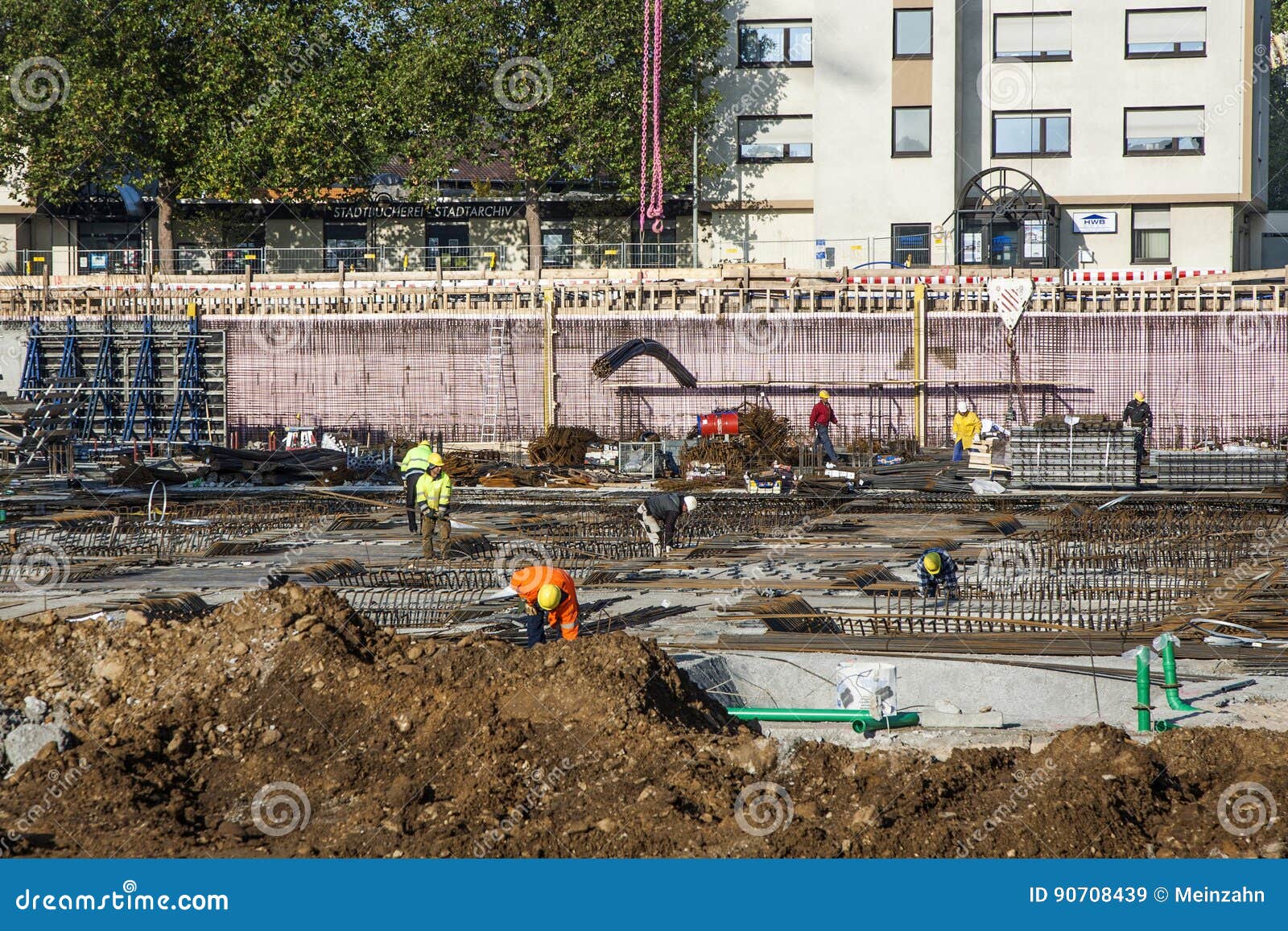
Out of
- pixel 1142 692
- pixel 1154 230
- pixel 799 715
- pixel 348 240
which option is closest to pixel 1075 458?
pixel 1142 692

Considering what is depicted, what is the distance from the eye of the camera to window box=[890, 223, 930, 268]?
4416 cm

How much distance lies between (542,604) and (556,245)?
37086 mm

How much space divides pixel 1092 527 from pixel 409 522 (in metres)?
9.46

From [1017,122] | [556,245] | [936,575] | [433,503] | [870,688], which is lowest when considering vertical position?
[870,688]

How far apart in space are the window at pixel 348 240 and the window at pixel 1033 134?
69.2 ft

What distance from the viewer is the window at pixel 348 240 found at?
159 feet

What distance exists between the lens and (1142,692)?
10.5 metres

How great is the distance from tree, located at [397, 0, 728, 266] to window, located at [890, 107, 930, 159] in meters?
5.74

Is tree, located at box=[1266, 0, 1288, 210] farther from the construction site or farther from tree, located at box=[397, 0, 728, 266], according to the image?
the construction site

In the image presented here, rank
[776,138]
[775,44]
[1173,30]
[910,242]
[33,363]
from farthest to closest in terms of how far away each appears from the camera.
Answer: [776,138], [775,44], [910,242], [1173,30], [33,363]

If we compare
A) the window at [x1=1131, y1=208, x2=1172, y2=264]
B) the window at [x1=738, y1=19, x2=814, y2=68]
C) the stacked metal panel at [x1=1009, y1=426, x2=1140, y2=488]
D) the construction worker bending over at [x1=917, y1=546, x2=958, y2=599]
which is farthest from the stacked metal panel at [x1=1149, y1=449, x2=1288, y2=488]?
the window at [x1=738, y1=19, x2=814, y2=68]

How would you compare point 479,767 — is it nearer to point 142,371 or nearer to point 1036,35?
point 142,371

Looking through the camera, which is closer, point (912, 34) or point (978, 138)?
point (912, 34)

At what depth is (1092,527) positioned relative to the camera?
19.9 meters
